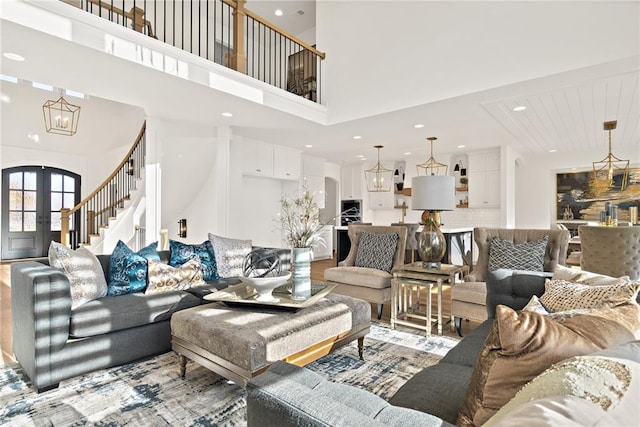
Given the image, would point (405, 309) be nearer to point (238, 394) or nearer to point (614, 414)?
point (238, 394)

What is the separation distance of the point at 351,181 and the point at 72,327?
7.77 meters

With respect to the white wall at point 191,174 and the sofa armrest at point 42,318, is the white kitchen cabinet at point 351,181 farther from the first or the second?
the sofa armrest at point 42,318

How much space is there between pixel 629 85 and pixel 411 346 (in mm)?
3654

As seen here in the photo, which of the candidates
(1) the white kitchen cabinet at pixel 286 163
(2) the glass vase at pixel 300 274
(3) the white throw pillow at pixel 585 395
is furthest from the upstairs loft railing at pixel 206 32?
(3) the white throw pillow at pixel 585 395

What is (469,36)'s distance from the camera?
3.84 m

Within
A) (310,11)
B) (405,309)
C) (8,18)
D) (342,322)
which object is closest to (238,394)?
(342,322)

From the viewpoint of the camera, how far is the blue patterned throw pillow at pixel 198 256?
3387 millimetres

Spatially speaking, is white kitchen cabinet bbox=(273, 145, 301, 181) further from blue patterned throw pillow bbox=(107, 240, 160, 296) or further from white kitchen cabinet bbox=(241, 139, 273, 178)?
blue patterned throw pillow bbox=(107, 240, 160, 296)

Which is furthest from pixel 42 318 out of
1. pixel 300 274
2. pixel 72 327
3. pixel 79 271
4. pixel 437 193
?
pixel 437 193

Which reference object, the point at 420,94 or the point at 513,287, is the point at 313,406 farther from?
the point at 420,94

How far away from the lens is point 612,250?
3.17 meters

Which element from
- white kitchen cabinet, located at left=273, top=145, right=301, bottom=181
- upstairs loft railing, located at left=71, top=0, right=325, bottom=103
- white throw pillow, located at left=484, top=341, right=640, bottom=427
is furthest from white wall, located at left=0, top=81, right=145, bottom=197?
white throw pillow, located at left=484, top=341, right=640, bottom=427

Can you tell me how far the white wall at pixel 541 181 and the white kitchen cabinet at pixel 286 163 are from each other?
17.5ft

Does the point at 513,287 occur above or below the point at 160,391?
above
